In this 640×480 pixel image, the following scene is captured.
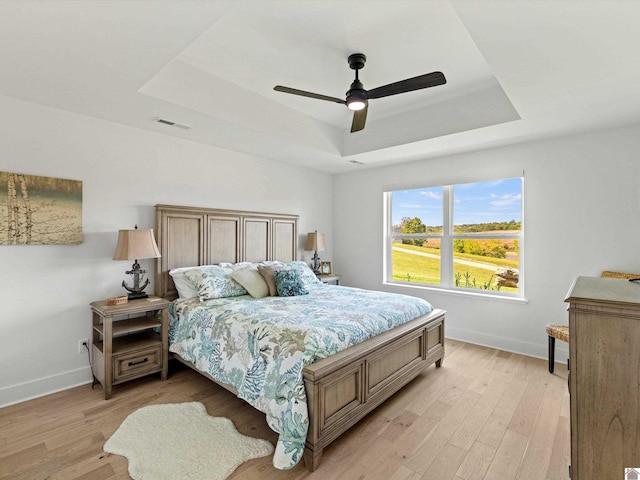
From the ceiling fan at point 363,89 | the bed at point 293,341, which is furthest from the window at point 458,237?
the ceiling fan at point 363,89

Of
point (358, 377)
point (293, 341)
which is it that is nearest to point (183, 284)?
point (293, 341)

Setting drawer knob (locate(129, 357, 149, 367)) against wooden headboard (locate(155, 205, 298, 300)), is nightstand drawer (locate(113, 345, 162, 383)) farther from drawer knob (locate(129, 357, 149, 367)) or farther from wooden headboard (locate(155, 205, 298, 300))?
wooden headboard (locate(155, 205, 298, 300))

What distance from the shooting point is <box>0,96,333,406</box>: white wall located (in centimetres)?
259

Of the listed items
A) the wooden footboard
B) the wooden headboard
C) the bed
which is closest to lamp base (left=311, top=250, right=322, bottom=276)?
the wooden headboard

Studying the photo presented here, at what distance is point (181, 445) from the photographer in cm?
204

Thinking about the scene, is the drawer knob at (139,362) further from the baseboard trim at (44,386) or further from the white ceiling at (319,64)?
the white ceiling at (319,64)

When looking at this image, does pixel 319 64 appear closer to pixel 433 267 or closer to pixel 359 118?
pixel 359 118

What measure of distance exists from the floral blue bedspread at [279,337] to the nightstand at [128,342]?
14cm

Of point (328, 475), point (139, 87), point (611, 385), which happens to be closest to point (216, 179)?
point (139, 87)

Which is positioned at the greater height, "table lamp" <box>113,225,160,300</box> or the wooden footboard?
"table lamp" <box>113,225,160,300</box>

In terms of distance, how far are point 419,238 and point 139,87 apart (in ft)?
12.4

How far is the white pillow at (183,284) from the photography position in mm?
3262

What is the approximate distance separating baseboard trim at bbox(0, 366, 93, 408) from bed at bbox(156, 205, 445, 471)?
809 millimetres

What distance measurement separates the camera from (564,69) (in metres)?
2.07
